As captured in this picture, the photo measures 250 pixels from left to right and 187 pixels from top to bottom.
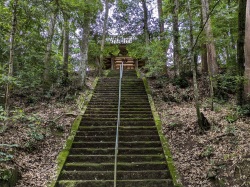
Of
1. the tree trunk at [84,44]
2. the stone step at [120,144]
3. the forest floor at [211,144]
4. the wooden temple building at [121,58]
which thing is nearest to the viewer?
the forest floor at [211,144]

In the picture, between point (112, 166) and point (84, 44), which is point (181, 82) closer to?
point (84, 44)

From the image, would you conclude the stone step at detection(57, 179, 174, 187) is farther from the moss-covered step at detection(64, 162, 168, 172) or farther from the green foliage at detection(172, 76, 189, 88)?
the green foliage at detection(172, 76, 189, 88)

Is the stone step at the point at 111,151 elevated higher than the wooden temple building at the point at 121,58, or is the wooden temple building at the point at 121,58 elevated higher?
the wooden temple building at the point at 121,58

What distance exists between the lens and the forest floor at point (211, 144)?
4.66 m

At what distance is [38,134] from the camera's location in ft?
21.2

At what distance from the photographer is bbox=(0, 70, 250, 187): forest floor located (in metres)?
4.79

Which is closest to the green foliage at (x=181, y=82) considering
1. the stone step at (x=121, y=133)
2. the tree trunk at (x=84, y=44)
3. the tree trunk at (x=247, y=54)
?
the tree trunk at (x=247, y=54)

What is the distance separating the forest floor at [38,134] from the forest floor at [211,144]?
122 inches

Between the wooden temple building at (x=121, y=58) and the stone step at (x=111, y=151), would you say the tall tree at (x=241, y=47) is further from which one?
the wooden temple building at (x=121, y=58)

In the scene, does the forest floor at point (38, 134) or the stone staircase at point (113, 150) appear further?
the stone staircase at point (113, 150)

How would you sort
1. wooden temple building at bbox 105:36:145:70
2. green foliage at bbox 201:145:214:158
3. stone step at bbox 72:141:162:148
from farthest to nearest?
wooden temple building at bbox 105:36:145:70 → stone step at bbox 72:141:162:148 → green foliage at bbox 201:145:214:158

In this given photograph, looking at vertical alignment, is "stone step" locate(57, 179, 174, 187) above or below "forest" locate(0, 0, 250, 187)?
below

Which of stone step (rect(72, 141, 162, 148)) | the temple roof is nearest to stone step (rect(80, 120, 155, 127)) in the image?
stone step (rect(72, 141, 162, 148))

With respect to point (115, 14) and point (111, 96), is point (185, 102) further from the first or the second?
point (115, 14)
